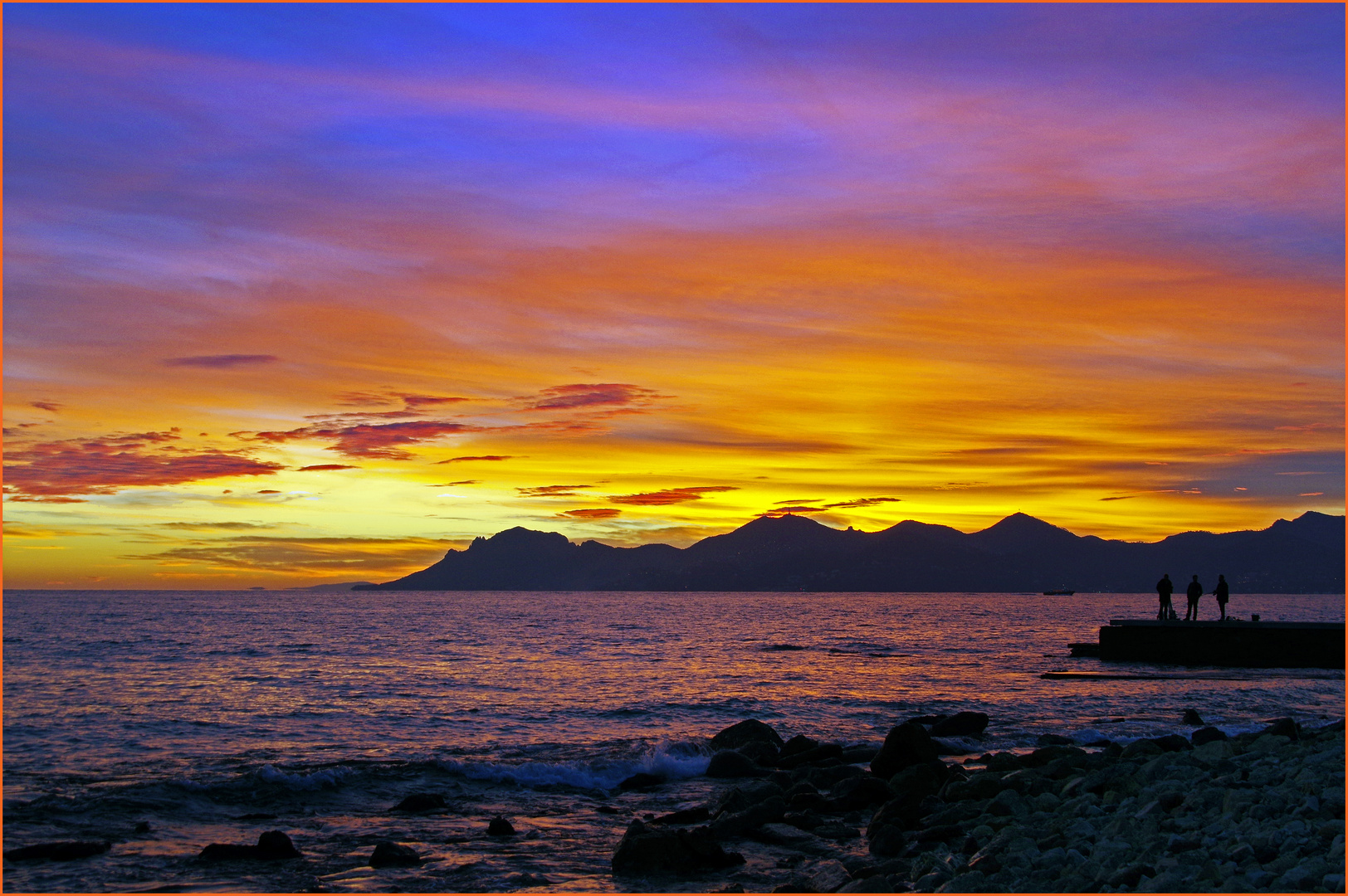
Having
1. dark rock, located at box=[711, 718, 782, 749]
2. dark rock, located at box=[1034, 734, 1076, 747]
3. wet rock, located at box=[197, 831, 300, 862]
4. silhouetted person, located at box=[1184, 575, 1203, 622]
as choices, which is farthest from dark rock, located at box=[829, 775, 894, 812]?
silhouetted person, located at box=[1184, 575, 1203, 622]

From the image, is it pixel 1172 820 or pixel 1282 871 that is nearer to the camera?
pixel 1282 871

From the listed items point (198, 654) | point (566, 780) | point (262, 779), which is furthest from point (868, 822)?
point (198, 654)

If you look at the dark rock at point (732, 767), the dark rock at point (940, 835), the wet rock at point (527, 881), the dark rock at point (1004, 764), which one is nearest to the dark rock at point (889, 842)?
the dark rock at point (940, 835)

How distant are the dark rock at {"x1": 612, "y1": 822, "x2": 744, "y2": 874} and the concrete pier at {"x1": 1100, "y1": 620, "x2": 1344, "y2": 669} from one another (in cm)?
3627

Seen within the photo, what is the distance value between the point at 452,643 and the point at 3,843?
55.1 metres

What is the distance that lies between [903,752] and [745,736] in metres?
5.19

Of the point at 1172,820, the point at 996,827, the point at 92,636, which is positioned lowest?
the point at 92,636

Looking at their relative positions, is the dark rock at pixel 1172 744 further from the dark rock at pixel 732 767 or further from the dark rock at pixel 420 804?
the dark rock at pixel 420 804

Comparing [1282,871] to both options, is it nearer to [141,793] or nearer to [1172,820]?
[1172,820]

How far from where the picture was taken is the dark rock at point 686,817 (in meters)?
Result: 16.9

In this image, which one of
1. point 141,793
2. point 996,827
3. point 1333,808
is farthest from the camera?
point 141,793

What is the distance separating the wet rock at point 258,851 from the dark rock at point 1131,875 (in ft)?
39.4

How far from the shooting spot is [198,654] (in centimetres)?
5522

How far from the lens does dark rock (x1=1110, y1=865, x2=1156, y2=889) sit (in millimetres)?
10258
